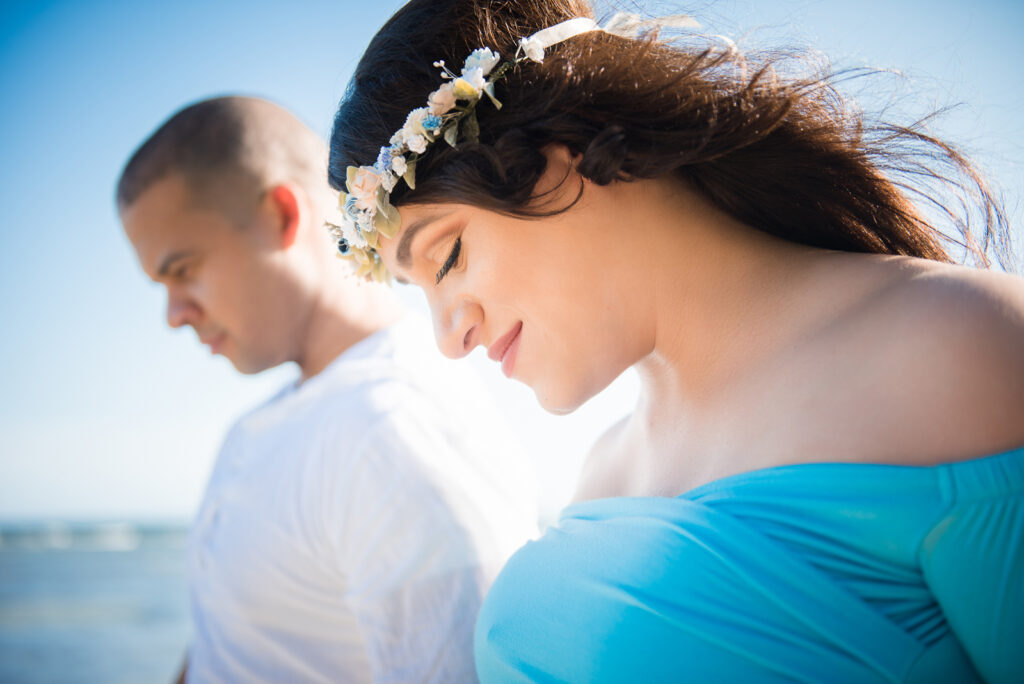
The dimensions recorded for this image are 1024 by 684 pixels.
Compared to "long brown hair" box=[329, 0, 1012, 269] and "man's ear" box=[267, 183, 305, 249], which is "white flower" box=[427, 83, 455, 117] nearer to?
"long brown hair" box=[329, 0, 1012, 269]

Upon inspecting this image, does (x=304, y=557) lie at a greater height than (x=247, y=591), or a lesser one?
greater

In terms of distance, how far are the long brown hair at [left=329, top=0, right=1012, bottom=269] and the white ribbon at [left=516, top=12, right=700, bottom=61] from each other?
0.02 m

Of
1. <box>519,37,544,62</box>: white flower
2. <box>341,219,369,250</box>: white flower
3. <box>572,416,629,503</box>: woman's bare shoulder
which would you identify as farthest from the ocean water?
<box>519,37,544,62</box>: white flower

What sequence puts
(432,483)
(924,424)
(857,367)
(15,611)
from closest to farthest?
(924,424) < (857,367) < (432,483) < (15,611)

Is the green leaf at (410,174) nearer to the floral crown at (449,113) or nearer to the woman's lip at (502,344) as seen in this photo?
the floral crown at (449,113)

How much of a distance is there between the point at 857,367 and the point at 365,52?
4.35 feet

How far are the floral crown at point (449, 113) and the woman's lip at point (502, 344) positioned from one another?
358 mm

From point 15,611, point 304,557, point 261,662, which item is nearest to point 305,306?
point 304,557

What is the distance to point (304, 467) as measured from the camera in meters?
2.30

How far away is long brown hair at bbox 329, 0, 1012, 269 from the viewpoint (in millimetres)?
1443

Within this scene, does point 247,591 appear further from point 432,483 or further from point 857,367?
point 857,367

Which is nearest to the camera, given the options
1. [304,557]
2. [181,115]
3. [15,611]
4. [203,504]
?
[304,557]

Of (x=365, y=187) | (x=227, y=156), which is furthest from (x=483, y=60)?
(x=227, y=156)

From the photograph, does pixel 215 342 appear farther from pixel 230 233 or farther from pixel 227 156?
pixel 227 156
